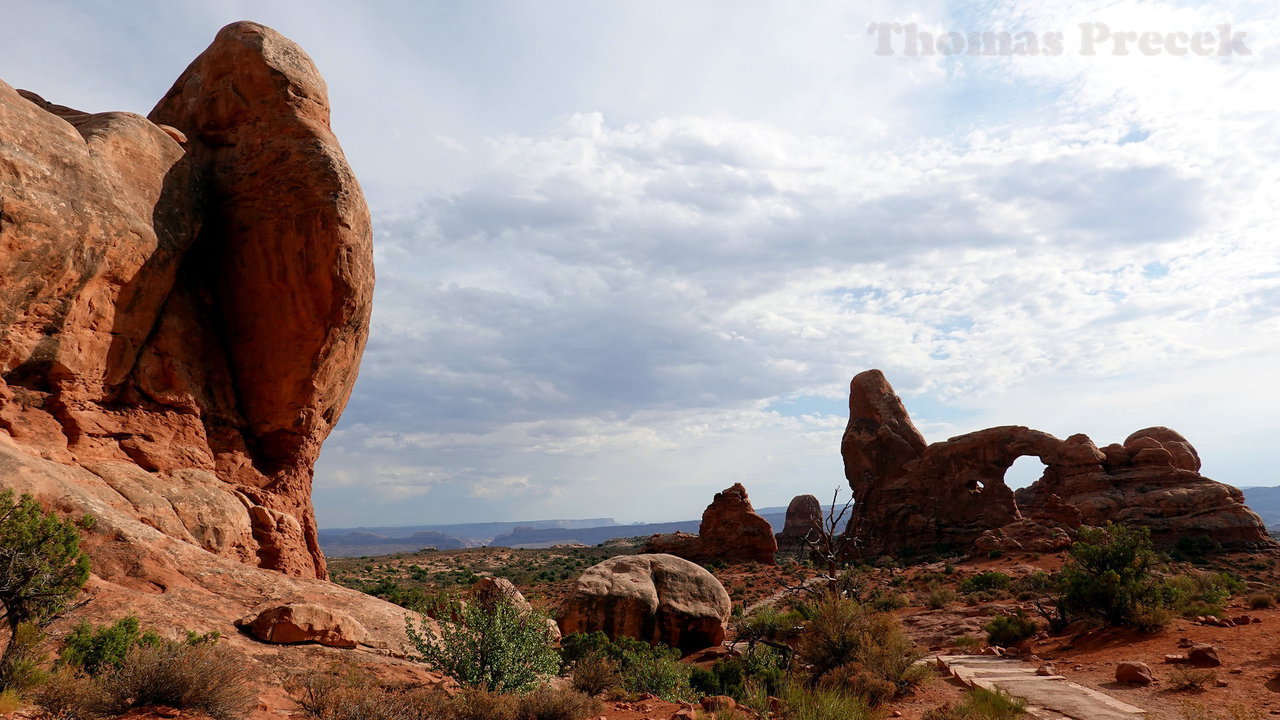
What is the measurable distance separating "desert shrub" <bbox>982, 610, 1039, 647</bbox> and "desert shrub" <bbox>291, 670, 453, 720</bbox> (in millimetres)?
14305

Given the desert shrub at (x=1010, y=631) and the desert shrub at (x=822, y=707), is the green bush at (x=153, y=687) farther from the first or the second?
the desert shrub at (x=1010, y=631)

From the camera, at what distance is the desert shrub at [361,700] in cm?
647

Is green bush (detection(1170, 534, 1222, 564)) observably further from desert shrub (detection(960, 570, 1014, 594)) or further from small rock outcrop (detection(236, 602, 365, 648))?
small rock outcrop (detection(236, 602, 365, 648))

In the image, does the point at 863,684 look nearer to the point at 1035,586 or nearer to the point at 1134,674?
the point at 1134,674

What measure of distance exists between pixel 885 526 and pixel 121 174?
4608 cm

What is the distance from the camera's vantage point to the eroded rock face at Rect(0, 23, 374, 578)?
1138 centimetres

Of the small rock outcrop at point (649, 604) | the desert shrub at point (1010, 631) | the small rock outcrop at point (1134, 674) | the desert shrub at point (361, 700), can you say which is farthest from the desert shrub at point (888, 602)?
the desert shrub at point (361, 700)

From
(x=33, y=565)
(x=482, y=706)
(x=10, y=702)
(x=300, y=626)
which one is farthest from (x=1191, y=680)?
(x=33, y=565)

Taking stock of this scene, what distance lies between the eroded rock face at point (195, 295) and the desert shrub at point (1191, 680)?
16.4 meters

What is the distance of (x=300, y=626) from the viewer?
8.98 m

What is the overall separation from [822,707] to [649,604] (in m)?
9.15

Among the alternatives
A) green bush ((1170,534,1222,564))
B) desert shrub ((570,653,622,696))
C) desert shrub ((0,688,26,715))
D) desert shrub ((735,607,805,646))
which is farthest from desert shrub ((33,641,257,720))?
green bush ((1170,534,1222,564))

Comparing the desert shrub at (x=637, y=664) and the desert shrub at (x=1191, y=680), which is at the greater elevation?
the desert shrub at (x=1191, y=680)

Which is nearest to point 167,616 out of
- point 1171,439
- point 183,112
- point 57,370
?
point 57,370
